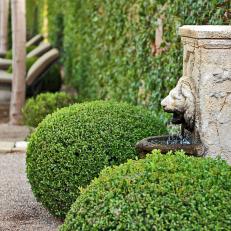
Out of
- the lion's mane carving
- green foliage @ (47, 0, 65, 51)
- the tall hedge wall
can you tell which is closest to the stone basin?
the lion's mane carving

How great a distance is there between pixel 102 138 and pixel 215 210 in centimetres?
186

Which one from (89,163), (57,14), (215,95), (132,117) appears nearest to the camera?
(215,95)

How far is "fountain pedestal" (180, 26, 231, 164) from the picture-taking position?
4.47 m

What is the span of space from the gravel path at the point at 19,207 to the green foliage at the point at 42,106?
210 cm

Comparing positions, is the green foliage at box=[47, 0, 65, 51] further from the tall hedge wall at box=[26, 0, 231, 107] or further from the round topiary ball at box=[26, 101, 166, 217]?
the round topiary ball at box=[26, 101, 166, 217]

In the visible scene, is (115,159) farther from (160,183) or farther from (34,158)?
(160,183)

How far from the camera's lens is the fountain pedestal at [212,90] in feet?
14.7

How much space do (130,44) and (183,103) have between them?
421 centimetres

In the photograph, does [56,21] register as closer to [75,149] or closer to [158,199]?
[75,149]

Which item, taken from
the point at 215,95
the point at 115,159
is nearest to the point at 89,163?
the point at 115,159

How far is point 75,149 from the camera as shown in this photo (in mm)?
4977

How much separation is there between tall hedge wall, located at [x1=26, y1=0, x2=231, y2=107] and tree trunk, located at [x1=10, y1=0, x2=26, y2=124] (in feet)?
3.25

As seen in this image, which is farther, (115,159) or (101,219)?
(115,159)

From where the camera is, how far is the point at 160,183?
3.37 metres
